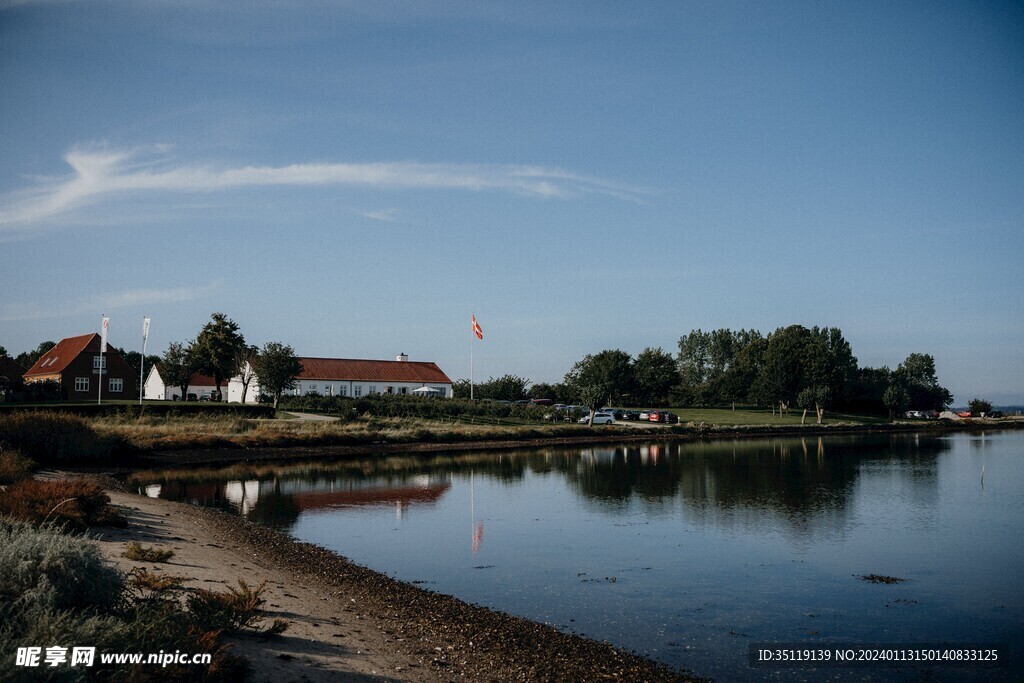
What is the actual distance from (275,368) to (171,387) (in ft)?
119

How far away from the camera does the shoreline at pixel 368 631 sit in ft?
32.8

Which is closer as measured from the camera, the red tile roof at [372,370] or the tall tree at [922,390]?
the red tile roof at [372,370]

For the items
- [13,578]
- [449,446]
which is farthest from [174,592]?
[449,446]

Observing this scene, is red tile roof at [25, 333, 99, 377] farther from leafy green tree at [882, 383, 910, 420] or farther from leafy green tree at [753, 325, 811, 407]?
leafy green tree at [882, 383, 910, 420]

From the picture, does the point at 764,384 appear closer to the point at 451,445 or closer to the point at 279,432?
the point at 451,445

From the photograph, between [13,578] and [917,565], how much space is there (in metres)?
18.6

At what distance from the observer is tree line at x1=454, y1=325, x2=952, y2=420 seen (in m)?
92.8

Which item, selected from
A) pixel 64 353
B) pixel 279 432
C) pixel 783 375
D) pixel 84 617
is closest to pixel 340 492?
pixel 279 432

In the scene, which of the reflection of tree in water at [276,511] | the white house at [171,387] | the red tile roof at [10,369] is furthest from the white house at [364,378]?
the reflection of tree in water at [276,511]

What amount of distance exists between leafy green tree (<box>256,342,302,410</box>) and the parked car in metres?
29.0

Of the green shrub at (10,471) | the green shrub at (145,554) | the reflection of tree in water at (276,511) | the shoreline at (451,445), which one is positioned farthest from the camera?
Answer: the shoreline at (451,445)

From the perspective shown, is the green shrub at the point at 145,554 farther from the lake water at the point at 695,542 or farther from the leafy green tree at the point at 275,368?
the leafy green tree at the point at 275,368

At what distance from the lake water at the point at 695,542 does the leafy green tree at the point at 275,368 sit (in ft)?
100

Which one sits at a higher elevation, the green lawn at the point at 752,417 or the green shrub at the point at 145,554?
the green shrub at the point at 145,554
